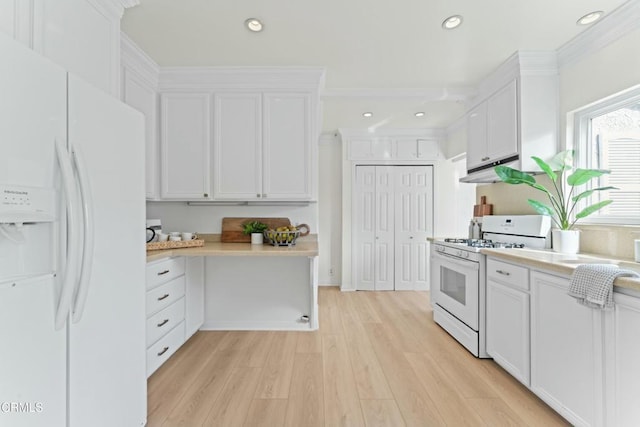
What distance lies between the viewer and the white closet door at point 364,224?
491 cm

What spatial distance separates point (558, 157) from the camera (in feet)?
8.30

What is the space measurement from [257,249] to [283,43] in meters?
1.70

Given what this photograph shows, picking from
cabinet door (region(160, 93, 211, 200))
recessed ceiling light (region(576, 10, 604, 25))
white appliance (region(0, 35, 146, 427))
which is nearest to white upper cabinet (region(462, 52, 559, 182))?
recessed ceiling light (region(576, 10, 604, 25))

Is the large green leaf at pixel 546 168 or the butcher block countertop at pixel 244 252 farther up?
the large green leaf at pixel 546 168

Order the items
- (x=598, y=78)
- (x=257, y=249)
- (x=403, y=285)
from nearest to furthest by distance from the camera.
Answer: (x=598, y=78) → (x=257, y=249) → (x=403, y=285)

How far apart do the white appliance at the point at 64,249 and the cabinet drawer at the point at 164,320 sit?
743 millimetres

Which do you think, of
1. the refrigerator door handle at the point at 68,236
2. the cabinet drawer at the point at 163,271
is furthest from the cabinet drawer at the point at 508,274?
the cabinet drawer at the point at 163,271

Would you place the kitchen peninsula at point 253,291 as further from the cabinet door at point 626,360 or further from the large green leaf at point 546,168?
the cabinet door at point 626,360

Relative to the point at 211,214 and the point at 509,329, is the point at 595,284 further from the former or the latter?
the point at 211,214

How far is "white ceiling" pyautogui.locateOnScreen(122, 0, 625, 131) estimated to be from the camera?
2086mm

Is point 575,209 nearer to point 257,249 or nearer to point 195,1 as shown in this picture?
point 257,249

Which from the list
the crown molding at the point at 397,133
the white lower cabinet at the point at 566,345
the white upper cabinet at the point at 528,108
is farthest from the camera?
the crown molding at the point at 397,133

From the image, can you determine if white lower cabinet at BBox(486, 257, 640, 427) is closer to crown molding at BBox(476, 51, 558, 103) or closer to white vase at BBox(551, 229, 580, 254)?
white vase at BBox(551, 229, 580, 254)

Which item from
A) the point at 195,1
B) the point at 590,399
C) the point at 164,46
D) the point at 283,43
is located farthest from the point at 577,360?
the point at 164,46
